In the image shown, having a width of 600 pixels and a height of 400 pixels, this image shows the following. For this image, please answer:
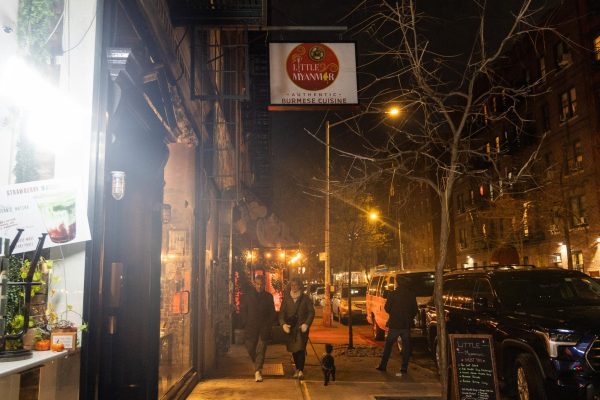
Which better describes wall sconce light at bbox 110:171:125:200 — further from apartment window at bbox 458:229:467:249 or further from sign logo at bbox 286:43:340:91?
apartment window at bbox 458:229:467:249

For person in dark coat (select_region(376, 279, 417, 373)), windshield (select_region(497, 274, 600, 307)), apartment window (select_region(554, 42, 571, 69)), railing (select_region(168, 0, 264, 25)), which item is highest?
apartment window (select_region(554, 42, 571, 69))

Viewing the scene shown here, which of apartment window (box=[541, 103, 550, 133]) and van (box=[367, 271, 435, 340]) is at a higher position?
apartment window (box=[541, 103, 550, 133])

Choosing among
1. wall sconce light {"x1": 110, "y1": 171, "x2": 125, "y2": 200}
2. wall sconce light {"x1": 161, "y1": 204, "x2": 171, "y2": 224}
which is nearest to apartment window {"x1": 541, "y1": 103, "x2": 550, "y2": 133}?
wall sconce light {"x1": 161, "y1": 204, "x2": 171, "y2": 224}

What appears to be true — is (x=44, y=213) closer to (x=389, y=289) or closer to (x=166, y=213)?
(x=166, y=213)

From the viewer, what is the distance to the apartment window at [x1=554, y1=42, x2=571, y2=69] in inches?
1283

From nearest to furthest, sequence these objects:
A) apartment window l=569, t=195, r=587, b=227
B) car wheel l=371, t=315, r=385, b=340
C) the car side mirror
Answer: the car side mirror
car wheel l=371, t=315, r=385, b=340
apartment window l=569, t=195, r=587, b=227

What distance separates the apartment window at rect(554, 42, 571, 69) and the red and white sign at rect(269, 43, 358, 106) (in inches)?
1149

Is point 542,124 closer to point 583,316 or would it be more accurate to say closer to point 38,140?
point 583,316

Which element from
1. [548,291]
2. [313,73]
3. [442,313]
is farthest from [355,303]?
[442,313]

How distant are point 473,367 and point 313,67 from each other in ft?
17.3

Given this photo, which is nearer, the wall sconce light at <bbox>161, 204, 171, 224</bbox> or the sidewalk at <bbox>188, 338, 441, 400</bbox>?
the wall sconce light at <bbox>161, 204, 171, 224</bbox>

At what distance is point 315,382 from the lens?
9617mm

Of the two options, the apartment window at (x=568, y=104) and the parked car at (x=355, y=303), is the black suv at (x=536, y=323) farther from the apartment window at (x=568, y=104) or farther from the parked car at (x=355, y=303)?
the apartment window at (x=568, y=104)

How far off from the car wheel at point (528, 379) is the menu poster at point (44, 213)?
615cm
